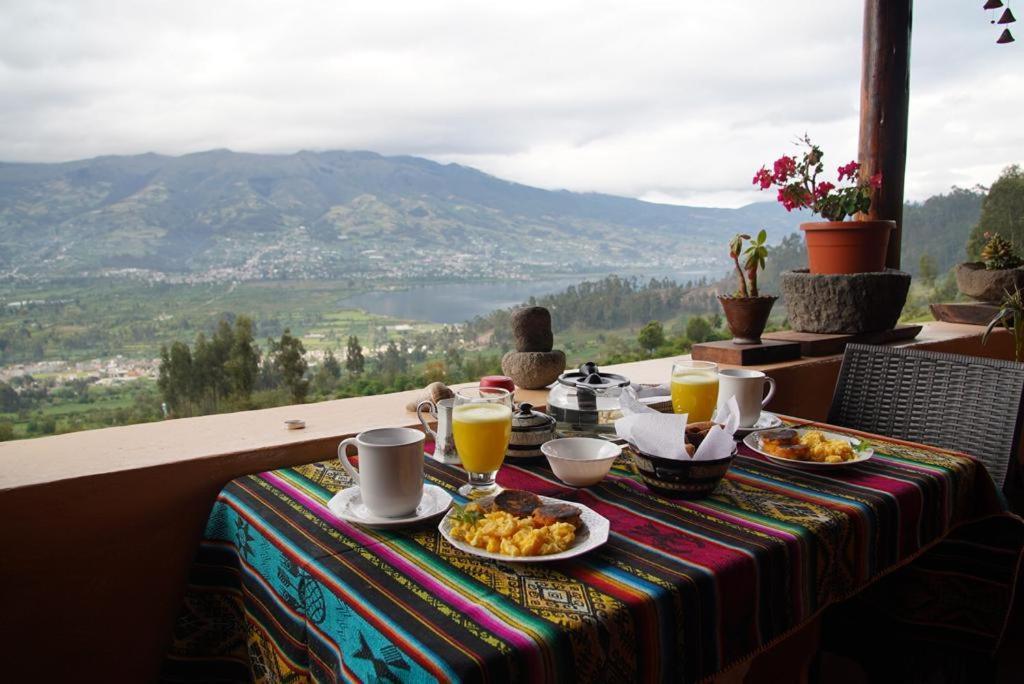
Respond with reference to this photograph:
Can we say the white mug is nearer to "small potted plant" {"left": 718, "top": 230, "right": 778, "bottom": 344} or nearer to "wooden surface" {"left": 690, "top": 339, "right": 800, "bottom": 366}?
"wooden surface" {"left": 690, "top": 339, "right": 800, "bottom": 366}

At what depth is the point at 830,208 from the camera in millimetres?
3064

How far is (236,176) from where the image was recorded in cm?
286

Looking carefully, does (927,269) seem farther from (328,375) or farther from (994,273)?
(328,375)

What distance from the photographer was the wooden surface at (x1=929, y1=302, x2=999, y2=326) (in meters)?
3.63

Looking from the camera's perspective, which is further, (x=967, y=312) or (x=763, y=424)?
(x=967, y=312)

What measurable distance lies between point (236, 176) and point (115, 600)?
1.90 m

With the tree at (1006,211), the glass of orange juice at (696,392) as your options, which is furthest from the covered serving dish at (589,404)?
the tree at (1006,211)

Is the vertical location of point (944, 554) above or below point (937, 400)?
below

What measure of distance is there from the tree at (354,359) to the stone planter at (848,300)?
191 centimetres

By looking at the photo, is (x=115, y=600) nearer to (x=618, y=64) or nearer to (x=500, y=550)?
(x=500, y=550)

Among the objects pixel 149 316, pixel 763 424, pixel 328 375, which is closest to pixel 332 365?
pixel 328 375

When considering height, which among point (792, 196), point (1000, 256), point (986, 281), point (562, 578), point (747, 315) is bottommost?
point (562, 578)

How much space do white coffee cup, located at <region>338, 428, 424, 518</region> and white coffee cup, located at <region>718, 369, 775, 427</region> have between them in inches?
32.4

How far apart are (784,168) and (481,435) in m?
2.27
